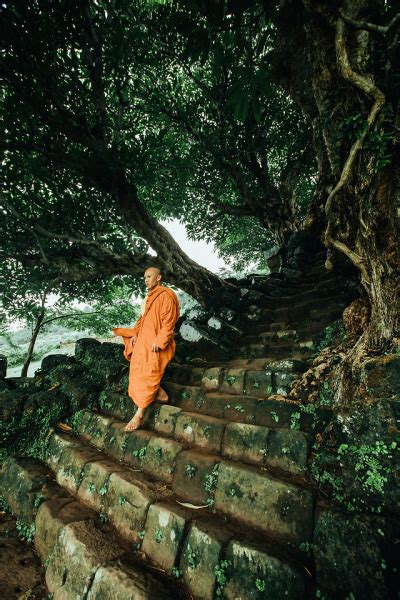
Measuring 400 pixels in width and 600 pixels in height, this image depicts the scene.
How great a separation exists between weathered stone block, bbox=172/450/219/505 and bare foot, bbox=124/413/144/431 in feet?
2.22

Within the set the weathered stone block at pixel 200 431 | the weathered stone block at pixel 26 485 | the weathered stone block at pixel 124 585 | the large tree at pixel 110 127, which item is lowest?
the weathered stone block at pixel 26 485

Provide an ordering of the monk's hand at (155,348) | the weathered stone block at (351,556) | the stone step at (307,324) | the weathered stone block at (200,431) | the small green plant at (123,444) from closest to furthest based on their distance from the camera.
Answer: the weathered stone block at (351,556)
the weathered stone block at (200,431)
the small green plant at (123,444)
the monk's hand at (155,348)
the stone step at (307,324)

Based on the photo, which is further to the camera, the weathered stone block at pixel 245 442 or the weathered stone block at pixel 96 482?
the weathered stone block at pixel 96 482

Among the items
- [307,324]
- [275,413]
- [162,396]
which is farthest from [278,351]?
[162,396]

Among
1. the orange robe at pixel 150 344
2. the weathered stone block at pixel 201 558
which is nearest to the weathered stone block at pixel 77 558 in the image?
the weathered stone block at pixel 201 558

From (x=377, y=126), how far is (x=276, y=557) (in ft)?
8.23

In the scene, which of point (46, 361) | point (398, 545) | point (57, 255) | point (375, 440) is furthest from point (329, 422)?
point (57, 255)

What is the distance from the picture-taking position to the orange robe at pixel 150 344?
264 centimetres

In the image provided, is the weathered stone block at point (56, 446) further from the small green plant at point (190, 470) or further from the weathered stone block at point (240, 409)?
the weathered stone block at point (240, 409)

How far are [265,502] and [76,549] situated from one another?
112 cm

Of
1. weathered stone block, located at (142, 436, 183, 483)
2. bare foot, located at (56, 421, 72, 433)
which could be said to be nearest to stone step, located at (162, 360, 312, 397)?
bare foot, located at (56, 421, 72, 433)

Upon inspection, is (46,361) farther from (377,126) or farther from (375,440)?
(377,126)

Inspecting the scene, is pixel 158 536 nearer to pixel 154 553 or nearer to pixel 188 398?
pixel 154 553

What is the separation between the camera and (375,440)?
4.43 feet
